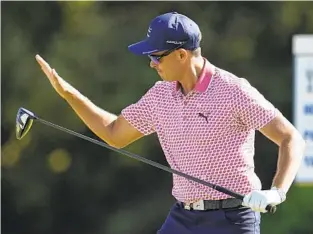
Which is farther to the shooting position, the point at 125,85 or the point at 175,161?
the point at 125,85

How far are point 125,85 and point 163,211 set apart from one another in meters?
0.94

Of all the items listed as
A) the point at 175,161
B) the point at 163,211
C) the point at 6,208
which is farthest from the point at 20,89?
the point at 175,161

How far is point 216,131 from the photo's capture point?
13.1 feet

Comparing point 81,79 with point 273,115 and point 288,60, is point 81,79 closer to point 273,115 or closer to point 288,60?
point 288,60

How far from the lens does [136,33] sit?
6887 millimetres

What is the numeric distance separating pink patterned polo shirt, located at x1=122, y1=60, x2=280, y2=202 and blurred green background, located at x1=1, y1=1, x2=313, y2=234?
9.13 feet

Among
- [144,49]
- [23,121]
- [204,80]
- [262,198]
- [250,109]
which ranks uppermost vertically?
[144,49]

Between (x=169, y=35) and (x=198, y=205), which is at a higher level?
(x=169, y=35)

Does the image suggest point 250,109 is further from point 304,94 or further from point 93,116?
point 304,94

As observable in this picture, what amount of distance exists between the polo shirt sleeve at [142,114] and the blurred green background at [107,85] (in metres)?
2.46

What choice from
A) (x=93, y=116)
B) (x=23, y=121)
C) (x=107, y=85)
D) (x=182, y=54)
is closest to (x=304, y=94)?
(x=107, y=85)

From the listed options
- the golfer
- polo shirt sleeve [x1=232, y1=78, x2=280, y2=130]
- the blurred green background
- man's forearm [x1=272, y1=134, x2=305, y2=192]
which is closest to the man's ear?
the golfer

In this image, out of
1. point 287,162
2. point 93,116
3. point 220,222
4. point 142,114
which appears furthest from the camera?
point 93,116

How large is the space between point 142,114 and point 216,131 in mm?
493
